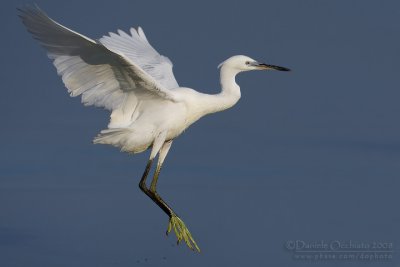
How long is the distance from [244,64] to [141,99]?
2398mm

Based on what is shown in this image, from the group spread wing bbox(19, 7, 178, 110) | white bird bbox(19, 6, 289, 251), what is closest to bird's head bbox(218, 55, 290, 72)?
white bird bbox(19, 6, 289, 251)

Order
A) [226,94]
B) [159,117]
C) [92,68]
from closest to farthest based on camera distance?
[92,68] < [159,117] < [226,94]

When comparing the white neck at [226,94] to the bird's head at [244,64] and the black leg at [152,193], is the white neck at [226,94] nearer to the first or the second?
the bird's head at [244,64]

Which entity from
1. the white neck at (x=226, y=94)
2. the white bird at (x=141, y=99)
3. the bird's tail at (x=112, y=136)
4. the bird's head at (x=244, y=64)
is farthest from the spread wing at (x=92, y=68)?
the bird's head at (x=244, y=64)

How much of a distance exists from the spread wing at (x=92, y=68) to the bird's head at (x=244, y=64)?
149cm

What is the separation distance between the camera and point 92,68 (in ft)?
77.4

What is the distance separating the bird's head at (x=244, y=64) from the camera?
24.8m

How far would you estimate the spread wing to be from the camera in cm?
2225

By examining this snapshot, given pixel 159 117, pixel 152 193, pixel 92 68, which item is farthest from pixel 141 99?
pixel 152 193

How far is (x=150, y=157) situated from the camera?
24.8 metres

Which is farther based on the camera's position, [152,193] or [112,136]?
[152,193]

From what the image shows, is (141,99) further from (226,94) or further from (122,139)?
(226,94)

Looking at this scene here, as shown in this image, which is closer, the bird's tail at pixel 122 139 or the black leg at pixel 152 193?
the bird's tail at pixel 122 139

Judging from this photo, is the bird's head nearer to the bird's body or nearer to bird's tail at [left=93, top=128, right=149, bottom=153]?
the bird's body
